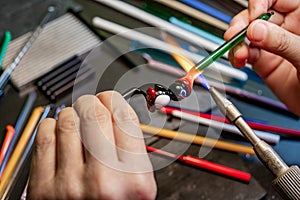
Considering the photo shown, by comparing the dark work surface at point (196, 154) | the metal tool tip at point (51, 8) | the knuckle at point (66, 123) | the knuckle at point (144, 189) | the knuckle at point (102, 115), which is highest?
the metal tool tip at point (51, 8)

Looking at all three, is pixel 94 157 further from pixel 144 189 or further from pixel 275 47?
pixel 275 47

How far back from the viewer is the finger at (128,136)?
15.8 inches

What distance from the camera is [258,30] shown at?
51cm

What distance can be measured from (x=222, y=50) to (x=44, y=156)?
26 cm

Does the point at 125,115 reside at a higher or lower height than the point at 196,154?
higher

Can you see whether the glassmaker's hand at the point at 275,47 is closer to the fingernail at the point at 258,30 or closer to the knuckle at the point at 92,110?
the fingernail at the point at 258,30

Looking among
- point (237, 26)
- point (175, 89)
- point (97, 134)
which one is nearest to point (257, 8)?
point (237, 26)

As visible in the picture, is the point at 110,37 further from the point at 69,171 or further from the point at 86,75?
the point at 69,171

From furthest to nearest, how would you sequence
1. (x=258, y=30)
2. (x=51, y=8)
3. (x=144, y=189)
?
(x=51, y=8), (x=258, y=30), (x=144, y=189)

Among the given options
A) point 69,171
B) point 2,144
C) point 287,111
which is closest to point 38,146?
point 69,171

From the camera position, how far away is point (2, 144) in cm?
60

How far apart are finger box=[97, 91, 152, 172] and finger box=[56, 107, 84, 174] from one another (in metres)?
0.04

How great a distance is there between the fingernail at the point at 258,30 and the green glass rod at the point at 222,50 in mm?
20

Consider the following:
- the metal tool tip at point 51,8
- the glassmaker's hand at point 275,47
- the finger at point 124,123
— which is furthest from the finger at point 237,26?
the metal tool tip at point 51,8
